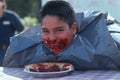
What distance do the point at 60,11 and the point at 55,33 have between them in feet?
0.52

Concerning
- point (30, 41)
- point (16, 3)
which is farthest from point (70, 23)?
point (16, 3)

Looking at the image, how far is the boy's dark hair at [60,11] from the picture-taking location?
125 inches

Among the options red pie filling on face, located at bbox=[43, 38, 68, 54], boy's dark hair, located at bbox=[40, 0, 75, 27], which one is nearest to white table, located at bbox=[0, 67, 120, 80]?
red pie filling on face, located at bbox=[43, 38, 68, 54]

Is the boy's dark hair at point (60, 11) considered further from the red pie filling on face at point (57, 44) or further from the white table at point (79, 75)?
the white table at point (79, 75)

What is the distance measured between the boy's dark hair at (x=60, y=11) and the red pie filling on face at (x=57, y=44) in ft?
0.48

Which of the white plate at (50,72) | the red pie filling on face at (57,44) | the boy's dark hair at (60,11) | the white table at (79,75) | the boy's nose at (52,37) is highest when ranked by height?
the boy's dark hair at (60,11)

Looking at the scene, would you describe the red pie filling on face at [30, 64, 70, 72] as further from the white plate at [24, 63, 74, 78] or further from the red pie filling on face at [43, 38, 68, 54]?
the red pie filling on face at [43, 38, 68, 54]

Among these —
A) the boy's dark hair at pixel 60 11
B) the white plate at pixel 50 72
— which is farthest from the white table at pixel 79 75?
the boy's dark hair at pixel 60 11

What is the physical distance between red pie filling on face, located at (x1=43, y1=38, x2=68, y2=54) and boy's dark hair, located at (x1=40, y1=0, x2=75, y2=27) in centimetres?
15

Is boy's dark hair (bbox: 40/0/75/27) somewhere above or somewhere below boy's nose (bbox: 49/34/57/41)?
above

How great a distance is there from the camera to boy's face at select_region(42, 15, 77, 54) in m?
3.13

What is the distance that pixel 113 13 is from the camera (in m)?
4.33

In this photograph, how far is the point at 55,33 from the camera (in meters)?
3.14

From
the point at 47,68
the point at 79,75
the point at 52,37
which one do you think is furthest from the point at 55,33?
the point at 79,75
